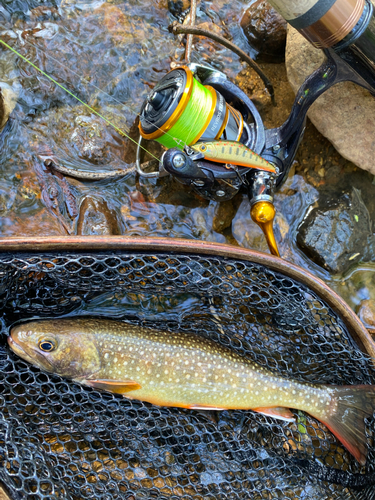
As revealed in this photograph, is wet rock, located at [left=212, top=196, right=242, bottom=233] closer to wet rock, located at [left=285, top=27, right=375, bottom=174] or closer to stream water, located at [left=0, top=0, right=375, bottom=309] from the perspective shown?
stream water, located at [left=0, top=0, right=375, bottom=309]

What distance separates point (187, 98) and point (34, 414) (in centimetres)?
213

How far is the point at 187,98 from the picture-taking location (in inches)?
81.1

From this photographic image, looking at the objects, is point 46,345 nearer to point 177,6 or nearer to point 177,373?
point 177,373

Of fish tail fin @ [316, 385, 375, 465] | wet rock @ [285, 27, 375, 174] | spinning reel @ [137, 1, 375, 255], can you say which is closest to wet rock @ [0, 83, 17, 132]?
spinning reel @ [137, 1, 375, 255]

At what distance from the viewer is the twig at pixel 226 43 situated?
108 inches

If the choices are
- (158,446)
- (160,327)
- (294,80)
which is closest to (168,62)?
(294,80)

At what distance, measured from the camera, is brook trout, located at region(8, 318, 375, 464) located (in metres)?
2.23

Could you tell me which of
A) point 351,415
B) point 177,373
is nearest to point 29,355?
point 177,373

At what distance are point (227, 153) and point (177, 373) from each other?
143cm

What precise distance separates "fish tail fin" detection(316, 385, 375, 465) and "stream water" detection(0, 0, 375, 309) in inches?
36.4

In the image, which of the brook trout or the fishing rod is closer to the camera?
the fishing rod

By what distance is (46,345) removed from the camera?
2.18m

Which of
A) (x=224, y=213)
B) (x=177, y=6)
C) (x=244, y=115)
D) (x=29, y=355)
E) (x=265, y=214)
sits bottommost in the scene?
(x=29, y=355)

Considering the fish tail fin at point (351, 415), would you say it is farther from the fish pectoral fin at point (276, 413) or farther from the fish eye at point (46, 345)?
the fish eye at point (46, 345)
